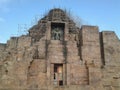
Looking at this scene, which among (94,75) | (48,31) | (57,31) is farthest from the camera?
(57,31)

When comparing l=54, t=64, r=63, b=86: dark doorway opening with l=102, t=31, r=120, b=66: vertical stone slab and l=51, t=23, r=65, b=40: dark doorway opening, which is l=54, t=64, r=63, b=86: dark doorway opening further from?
l=102, t=31, r=120, b=66: vertical stone slab

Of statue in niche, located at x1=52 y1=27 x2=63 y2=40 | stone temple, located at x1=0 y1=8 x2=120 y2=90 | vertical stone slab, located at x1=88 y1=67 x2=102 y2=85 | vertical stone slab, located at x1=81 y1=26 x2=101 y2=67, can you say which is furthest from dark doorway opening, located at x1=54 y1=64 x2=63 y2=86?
statue in niche, located at x1=52 y1=27 x2=63 y2=40

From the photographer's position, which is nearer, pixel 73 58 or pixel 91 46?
pixel 73 58

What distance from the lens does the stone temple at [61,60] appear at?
17.4m

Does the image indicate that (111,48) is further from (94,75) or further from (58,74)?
(58,74)

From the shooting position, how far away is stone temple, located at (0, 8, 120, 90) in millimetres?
17438

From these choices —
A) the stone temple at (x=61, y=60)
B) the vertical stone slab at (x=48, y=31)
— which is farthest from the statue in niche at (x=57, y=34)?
the vertical stone slab at (x=48, y=31)

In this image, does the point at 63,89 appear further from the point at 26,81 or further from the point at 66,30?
the point at 66,30

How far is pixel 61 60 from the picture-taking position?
60.5ft

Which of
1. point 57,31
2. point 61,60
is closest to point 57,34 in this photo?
point 57,31

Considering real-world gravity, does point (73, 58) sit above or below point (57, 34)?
below

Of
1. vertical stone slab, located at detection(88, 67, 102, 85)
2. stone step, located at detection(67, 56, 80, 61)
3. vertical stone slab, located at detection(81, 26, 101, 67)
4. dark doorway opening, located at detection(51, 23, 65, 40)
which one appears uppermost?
dark doorway opening, located at detection(51, 23, 65, 40)

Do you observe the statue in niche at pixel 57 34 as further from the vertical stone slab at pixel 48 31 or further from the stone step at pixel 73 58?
the stone step at pixel 73 58

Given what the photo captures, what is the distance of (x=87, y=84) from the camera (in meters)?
17.9
